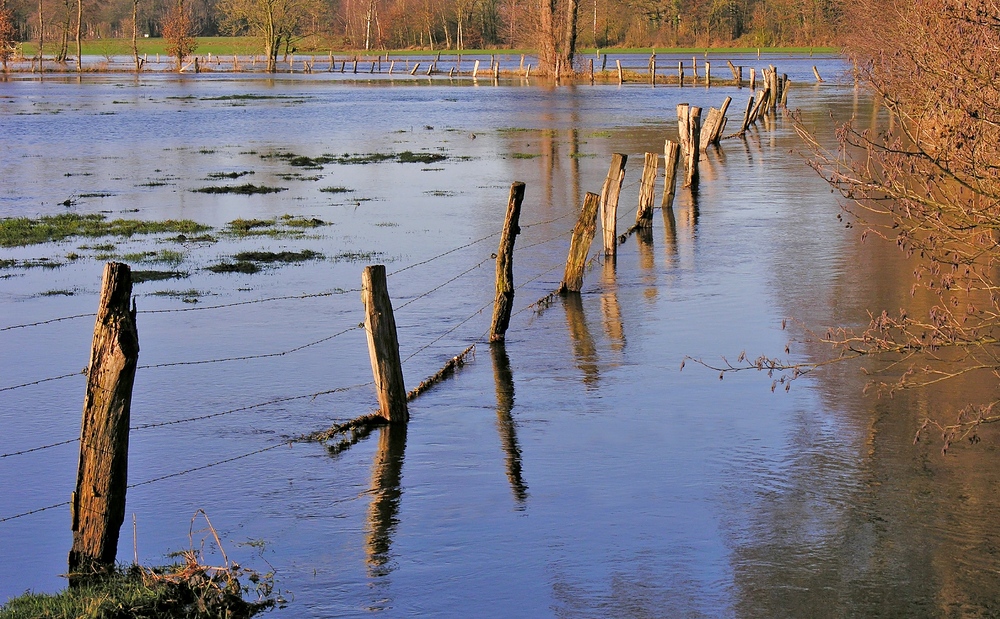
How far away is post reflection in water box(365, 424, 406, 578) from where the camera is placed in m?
6.76

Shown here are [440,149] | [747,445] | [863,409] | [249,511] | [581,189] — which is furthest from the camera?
[440,149]

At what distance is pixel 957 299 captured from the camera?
12422 millimetres

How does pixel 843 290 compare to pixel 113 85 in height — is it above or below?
below

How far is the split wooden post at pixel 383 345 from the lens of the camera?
8617 millimetres

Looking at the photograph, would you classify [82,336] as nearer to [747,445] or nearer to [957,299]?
[747,445]

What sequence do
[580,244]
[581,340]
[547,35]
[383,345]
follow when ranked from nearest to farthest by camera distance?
[383,345] → [581,340] → [580,244] → [547,35]

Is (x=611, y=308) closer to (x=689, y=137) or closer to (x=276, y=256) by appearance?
(x=276, y=256)

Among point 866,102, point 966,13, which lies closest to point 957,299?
point 966,13

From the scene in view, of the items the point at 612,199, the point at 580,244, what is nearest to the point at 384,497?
the point at 580,244

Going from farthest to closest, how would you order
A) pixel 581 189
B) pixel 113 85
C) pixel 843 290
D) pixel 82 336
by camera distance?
pixel 113 85, pixel 581 189, pixel 843 290, pixel 82 336

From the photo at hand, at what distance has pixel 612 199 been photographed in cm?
1529

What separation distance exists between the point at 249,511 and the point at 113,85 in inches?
2721

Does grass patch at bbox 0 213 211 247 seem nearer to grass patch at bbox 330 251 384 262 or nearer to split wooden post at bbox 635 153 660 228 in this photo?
grass patch at bbox 330 251 384 262

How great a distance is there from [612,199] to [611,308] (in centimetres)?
265
